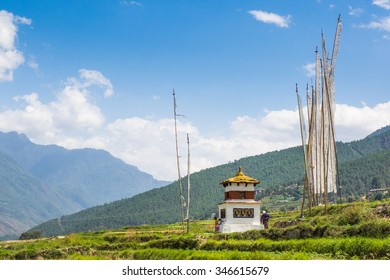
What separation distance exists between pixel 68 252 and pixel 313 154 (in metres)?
26.7

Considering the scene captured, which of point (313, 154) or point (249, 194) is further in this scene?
point (313, 154)

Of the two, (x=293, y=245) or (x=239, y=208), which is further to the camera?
(x=239, y=208)

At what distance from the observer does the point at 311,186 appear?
5000 cm

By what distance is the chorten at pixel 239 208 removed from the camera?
4641 cm

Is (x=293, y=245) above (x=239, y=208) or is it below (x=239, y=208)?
below

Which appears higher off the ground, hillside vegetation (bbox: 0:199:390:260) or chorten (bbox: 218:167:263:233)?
chorten (bbox: 218:167:263:233)

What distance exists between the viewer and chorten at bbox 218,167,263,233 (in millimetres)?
46406

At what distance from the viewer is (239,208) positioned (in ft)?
153

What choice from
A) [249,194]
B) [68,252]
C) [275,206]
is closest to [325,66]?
[249,194]

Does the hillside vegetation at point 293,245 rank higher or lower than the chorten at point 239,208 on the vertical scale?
lower

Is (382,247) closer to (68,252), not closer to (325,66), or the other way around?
(68,252)

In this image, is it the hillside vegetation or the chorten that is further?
the chorten
